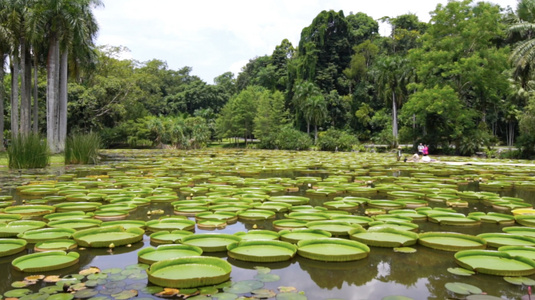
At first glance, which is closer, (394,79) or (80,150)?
(80,150)

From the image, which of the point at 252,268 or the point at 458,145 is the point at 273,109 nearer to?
the point at 458,145

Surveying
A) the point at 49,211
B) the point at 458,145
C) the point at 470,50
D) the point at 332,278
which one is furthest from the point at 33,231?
the point at 470,50

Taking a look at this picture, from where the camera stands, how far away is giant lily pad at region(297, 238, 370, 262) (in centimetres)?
369

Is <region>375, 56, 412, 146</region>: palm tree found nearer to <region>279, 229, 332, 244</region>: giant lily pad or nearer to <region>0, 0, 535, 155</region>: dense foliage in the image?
<region>0, 0, 535, 155</region>: dense foliage

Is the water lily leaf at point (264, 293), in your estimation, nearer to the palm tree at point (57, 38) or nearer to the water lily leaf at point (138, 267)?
the water lily leaf at point (138, 267)

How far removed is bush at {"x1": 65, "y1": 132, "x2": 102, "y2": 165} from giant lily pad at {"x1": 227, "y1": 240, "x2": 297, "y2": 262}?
43.2 feet

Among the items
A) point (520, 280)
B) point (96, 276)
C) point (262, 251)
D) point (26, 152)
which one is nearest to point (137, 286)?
point (96, 276)

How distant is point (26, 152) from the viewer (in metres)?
12.7

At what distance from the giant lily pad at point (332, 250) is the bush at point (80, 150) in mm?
13554

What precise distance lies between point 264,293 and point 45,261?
2.17 meters

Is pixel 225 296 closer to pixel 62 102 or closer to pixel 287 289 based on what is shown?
pixel 287 289

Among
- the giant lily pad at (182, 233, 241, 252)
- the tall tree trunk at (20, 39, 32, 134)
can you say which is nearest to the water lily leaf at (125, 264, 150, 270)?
the giant lily pad at (182, 233, 241, 252)

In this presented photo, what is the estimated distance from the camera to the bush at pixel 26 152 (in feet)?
40.8

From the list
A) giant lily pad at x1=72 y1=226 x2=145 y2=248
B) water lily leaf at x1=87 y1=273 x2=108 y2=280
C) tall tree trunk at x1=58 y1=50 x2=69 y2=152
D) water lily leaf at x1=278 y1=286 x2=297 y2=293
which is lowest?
water lily leaf at x1=278 y1=286 x2=297 y2=293
